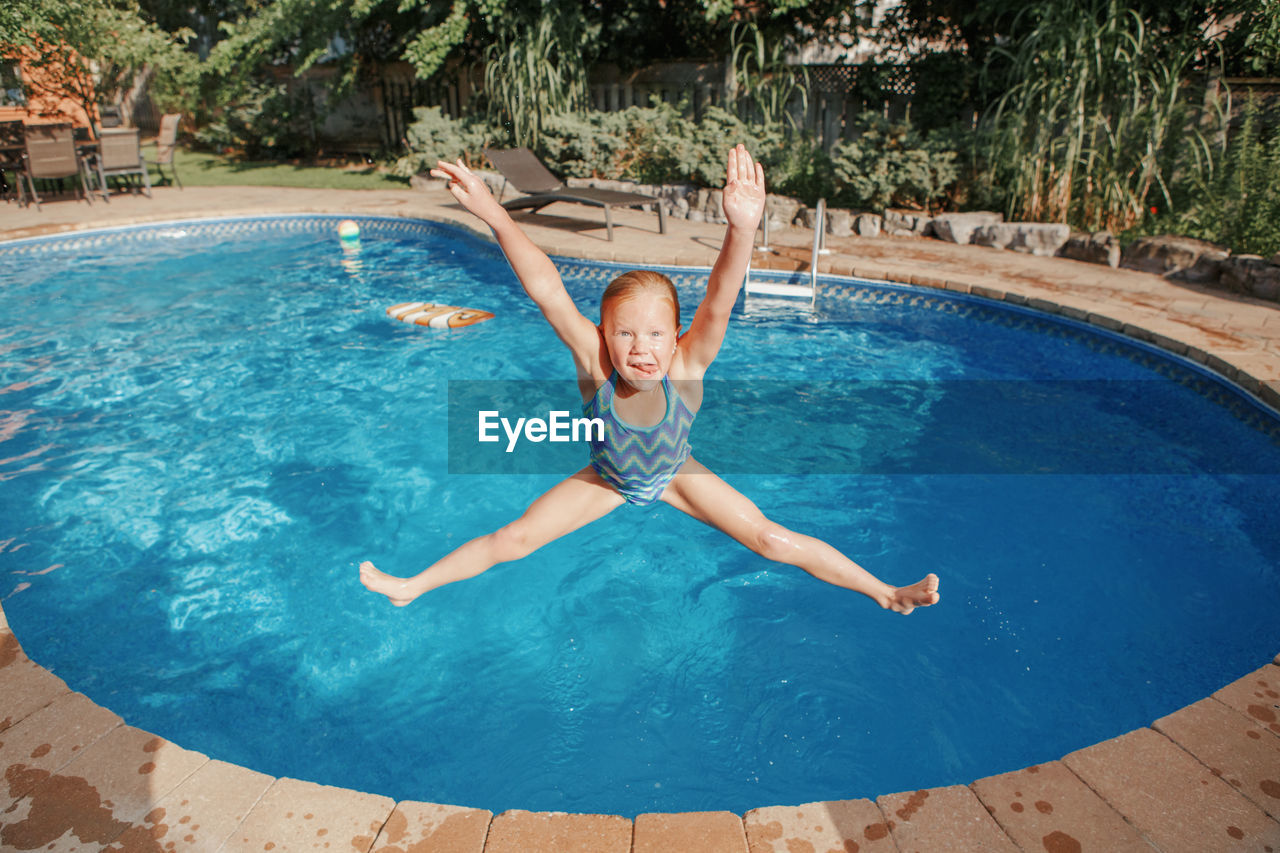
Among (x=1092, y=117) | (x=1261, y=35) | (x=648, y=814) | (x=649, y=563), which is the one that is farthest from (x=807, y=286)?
(x=648, y=814)

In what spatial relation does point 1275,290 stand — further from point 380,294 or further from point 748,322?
point 380,294

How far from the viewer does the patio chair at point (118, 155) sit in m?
13.0

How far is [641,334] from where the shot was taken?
259 centimetres

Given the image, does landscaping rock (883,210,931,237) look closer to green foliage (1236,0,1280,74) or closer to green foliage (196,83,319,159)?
green foliage (1236,0,1280,74)

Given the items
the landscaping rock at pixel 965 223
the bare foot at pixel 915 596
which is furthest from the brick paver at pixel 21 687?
the landscaping rock at pixel 965 223

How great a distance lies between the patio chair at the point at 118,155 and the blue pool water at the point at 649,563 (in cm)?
667

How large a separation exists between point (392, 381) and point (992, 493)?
4.83 m

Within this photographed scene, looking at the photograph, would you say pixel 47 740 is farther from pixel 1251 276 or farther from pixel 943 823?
pixel 1251 276

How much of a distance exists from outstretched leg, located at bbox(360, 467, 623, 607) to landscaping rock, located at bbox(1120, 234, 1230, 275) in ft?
25.8

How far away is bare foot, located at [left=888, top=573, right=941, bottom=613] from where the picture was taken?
2.72 m

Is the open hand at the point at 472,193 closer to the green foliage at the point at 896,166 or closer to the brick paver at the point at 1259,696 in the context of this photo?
the brick paver at the point at 1259,696

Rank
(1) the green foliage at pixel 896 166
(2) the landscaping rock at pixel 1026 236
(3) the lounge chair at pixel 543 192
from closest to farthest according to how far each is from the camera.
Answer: (2) the landscaping rock at pixel 1026 236, (3) the lounge chair at pixel 543 192, (1) the green foliage at pixel 896 166

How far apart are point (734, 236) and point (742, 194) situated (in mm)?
123

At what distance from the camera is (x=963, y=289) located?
8.13m
